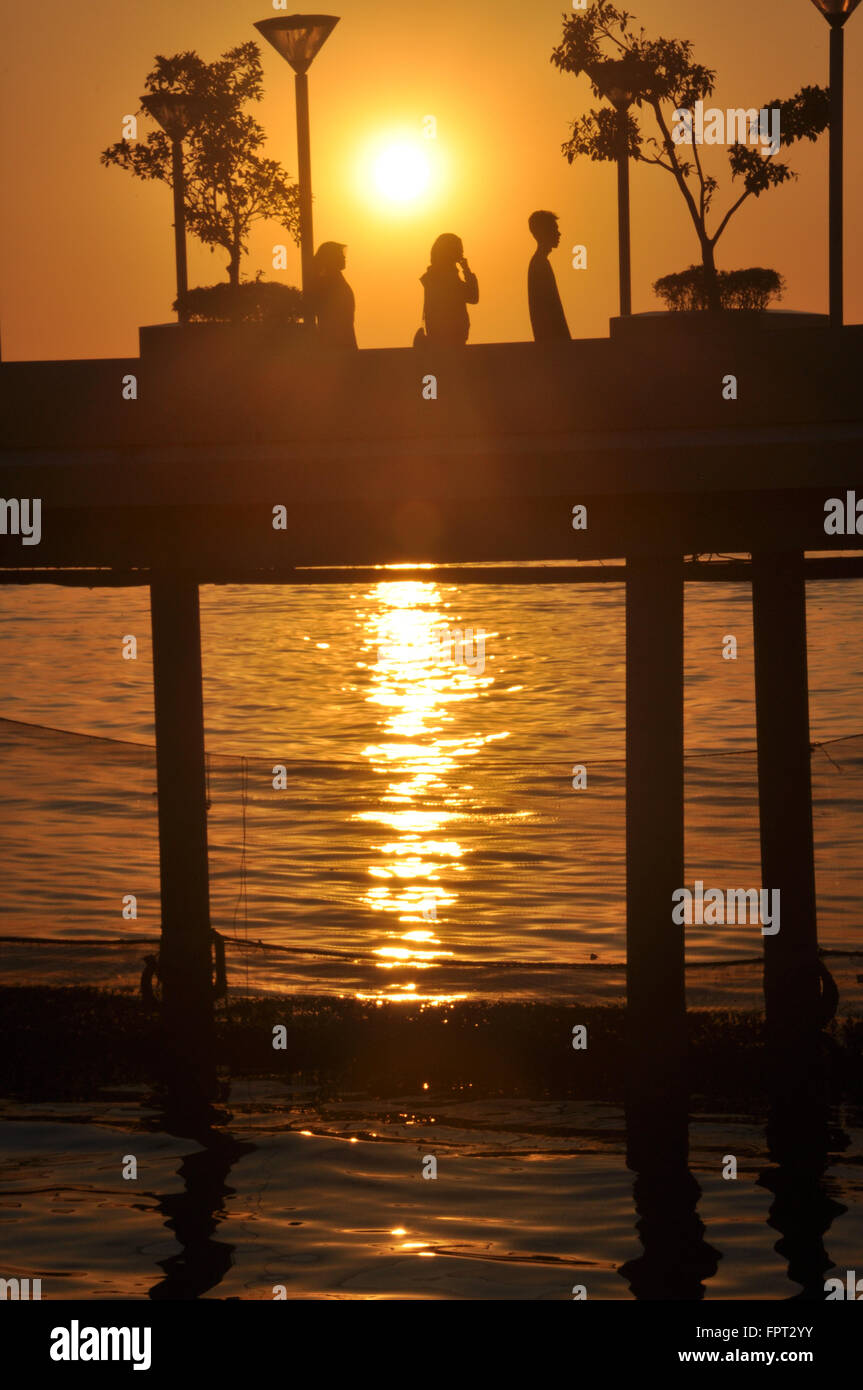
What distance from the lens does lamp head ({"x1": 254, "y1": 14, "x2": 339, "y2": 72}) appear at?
17000 mm

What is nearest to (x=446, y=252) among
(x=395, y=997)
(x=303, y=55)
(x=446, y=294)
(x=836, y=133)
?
(x=446, y=294)

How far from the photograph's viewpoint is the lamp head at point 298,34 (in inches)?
669

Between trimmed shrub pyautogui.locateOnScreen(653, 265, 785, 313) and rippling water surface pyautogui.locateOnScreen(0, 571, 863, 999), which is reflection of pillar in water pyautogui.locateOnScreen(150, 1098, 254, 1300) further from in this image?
trimmed shrub pyautogui.locateOnScreen(653, 265, 785, 313)

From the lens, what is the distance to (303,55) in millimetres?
17141

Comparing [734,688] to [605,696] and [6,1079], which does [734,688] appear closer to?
[605,696]

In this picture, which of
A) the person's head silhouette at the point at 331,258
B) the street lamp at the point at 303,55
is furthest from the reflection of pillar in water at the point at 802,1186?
the street lamp at the point at 303,55

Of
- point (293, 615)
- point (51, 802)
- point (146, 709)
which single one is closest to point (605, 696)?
point (146, 709)

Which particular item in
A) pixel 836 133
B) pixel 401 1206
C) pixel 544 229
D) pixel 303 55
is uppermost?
pixel 303 55

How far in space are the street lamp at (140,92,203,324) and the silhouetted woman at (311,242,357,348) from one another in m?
3.64

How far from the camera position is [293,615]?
10356cm

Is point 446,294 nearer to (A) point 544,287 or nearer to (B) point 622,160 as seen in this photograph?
(A) point 544,287

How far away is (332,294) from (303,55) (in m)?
3.02

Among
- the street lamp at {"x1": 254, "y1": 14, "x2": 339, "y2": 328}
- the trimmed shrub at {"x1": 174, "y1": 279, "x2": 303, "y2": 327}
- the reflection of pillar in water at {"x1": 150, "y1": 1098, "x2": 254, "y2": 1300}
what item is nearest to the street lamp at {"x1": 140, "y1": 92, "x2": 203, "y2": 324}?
the street lamp at {"x1": 254, "y1": 14, "x2": 339, "y2": 328}
